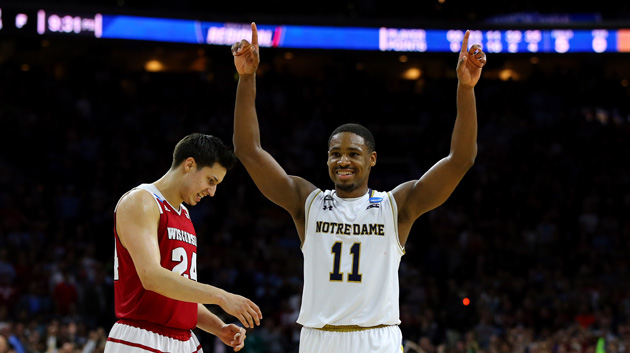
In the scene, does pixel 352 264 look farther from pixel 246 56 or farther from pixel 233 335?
pixel 246 56

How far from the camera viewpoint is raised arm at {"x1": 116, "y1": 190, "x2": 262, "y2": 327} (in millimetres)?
4125

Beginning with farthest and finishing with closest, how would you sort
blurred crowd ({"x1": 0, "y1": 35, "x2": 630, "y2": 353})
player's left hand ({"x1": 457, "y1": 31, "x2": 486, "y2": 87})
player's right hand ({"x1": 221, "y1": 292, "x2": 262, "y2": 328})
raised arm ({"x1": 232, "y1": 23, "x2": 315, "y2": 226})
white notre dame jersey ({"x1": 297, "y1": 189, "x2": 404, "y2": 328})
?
blurred crowd ({"x1": 0, "y1": 35, "x2": 630, "y2": 353}), raised arm ({"x1": 232, "y1": 23, "x2": 315, "y2": 226}), player's left hand ({"x1": 457, "y1": 31, "x2": 486, "y2": 87}), white notre dame jersey ({"x1": 297, "y1": 189, "x2": 404, "y2": 328}), player's right hand ({"x1": 221, "y1": 292, "x2": 262, "y2": 328})

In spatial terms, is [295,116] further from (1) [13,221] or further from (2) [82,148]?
(1) [13,221]

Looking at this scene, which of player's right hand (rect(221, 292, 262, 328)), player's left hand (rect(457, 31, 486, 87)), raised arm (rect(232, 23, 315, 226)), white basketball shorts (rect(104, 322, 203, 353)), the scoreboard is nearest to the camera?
player's right hand (rect(221, 292, 262, 328))

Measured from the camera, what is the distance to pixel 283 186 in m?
4.82

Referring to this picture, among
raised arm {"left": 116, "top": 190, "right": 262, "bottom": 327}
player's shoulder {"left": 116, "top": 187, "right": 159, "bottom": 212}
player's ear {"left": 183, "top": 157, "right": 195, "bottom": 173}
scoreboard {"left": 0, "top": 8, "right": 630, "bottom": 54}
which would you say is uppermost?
scoreboard {"left": 0, "top": 8, "right": 630, "bottom": 54}

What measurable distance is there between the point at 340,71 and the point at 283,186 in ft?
51.8

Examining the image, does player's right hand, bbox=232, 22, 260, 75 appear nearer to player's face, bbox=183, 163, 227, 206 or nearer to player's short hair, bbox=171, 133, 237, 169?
player's short hair, bbox=171, 133, 237, 169

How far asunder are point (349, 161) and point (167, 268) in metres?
1.22

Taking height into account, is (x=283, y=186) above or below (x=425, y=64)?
below

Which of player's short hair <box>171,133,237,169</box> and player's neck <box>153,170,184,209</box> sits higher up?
player's short hair <box>171,133,237,169</box>

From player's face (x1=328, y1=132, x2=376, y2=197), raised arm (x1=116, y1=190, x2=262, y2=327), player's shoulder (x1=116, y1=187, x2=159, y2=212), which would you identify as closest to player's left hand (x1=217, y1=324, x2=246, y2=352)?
raised arm (x1=116, y1=190, x2=262, y2=327)

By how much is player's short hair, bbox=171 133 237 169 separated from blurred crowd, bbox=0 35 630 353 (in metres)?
7.46

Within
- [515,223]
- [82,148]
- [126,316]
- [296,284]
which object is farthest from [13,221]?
[126,316]
